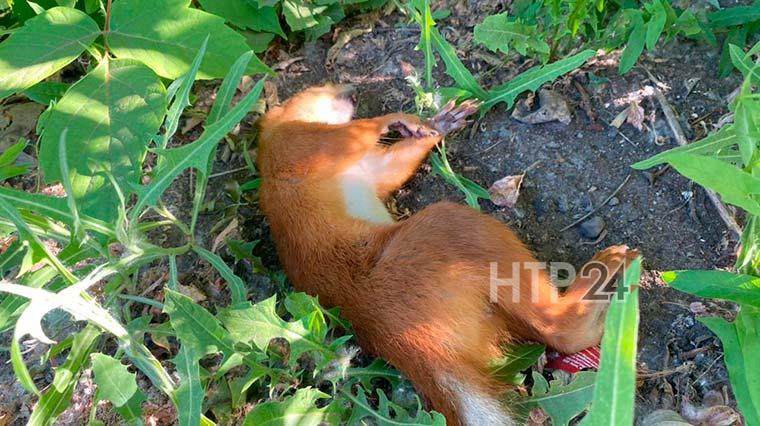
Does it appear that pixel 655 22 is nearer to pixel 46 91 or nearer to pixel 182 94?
pixel 182 94

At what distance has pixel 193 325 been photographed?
7.95ft

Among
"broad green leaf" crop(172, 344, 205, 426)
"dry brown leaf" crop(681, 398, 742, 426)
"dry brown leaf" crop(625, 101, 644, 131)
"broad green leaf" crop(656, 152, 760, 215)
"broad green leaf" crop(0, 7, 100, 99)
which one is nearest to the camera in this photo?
"broad green leaf" crop(656, 152, 760, 215)

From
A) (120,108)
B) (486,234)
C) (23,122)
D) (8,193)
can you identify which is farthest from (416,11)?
(23,122)

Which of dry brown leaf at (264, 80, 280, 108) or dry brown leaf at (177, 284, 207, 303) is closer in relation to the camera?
dry brown leaf at (177, 284, 207, 303)

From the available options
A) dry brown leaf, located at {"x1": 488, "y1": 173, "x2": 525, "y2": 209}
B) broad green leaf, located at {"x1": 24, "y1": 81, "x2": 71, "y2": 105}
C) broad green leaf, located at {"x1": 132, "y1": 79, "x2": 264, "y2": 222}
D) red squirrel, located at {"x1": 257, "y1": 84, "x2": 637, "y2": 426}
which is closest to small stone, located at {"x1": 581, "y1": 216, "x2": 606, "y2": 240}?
red squirrel, located at {"x1": 257, "y1": 84, "x2": 637, "y2": 426}

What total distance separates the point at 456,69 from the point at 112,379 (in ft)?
6.50

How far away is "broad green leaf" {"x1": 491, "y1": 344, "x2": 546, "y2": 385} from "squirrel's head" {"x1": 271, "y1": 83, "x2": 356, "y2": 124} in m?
1.58

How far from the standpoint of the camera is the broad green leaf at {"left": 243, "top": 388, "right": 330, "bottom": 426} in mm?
2411

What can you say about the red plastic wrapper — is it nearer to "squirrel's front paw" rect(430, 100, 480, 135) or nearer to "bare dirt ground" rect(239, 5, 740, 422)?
"bare dirt ground" rect(239, 5, 740, 422)

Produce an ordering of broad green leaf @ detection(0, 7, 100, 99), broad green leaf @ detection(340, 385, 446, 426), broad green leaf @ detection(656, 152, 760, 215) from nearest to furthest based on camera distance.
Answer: broad green leaf @ detection(656, 152, 760, 215)
broad green leaf @ detection(340, 385, 446, 426)
broad green leaf @ detection(0, 7, 100, 99)

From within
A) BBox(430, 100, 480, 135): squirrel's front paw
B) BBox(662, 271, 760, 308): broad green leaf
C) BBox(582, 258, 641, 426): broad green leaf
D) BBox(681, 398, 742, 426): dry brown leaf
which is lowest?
BBox(681, 398, 742, 426): dry brown leaf

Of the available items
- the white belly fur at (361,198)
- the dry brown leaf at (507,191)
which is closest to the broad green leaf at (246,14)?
the white belly fur at (361,198)

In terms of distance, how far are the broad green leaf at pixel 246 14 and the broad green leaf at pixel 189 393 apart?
1796 millimetres

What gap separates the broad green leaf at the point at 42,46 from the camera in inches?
108
